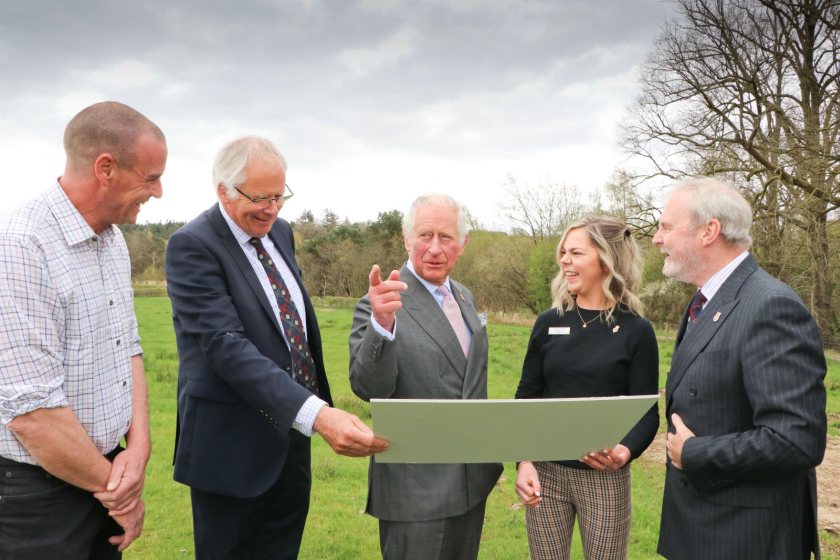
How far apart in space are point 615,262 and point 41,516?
301 cm

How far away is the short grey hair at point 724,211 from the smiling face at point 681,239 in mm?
32

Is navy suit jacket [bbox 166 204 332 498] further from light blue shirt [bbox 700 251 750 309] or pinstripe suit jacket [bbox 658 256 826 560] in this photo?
light blue shirt [bbox 700 251 750 309]

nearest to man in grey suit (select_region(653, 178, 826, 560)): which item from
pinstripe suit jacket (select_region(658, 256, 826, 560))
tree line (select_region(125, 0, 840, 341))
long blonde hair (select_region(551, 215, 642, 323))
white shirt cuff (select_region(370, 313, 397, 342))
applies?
pinstripe suit jacket (select_region(658, 256, 826, 560))

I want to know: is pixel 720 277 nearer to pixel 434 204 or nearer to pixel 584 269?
pixel 584 269

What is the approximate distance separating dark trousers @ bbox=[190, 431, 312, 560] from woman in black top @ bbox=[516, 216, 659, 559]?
1.21 meters

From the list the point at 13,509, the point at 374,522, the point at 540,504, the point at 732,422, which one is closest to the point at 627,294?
the point at 732,422

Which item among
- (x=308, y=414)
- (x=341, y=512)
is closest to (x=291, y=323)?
(x=308, y=414)

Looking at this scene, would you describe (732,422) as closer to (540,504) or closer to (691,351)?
(691,351)

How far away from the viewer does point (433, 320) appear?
2980 millimetres

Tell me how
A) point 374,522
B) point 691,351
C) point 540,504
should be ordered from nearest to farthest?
point 691,351, point 540,504, point 374,522

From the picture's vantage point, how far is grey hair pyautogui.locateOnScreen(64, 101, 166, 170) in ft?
7.82

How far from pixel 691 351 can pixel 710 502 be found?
645 millimetres

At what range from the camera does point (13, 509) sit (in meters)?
2.24

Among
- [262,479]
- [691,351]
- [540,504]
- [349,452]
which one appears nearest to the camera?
[349,452]
